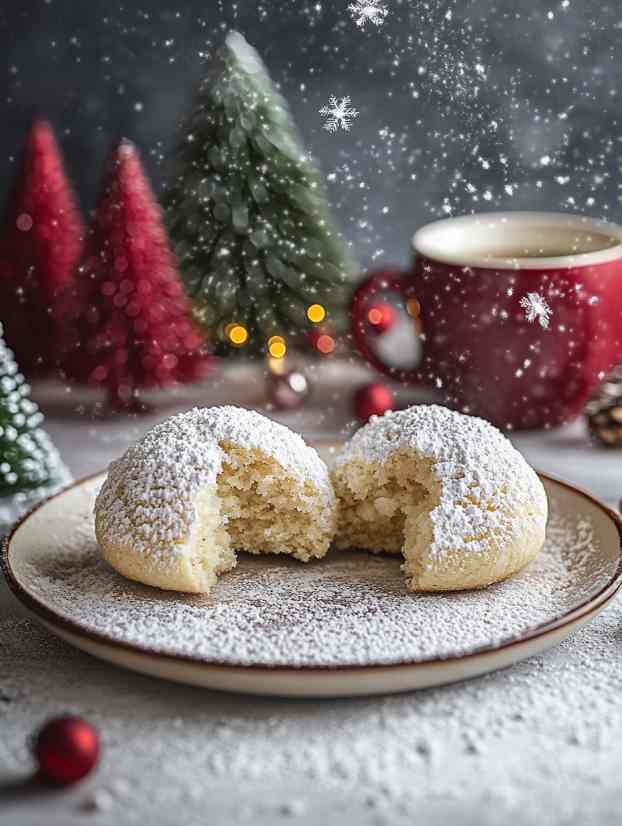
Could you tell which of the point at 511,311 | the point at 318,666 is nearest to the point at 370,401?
the point at 511,311

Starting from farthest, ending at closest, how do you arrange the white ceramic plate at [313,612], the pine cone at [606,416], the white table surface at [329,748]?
the pine cone at [606,416] → the white ceramic plate at [313,612] → the white table surface at [329,748]

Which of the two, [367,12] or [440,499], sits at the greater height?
[367,12]

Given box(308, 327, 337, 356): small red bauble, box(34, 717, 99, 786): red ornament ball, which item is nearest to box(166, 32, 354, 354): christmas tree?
box(308, 327, 337, 356): small red bauble

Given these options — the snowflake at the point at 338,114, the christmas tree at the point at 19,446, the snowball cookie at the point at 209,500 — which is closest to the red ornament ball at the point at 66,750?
the snowball cookie at the point at 209,500

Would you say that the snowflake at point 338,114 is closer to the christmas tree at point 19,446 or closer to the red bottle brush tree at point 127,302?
the red bottle brush tree at point 127,302

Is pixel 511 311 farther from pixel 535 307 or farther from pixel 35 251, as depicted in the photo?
pixel 35 251
